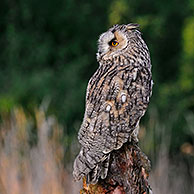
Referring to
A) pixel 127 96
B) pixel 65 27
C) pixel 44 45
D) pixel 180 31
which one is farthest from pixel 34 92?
pixel 127 96

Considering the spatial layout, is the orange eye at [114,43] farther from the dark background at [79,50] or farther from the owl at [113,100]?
the dark background at [79,50]

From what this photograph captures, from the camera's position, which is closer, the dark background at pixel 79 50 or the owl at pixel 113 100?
the owl at pixel 113 100

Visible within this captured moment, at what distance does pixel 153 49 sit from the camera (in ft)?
30.4

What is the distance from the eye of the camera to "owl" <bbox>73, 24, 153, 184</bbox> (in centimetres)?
236

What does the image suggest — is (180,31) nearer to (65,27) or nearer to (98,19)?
(98,19)

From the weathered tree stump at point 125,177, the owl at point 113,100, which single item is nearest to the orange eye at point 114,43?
the owl at point 113,100

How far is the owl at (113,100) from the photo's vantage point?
7.75 feet

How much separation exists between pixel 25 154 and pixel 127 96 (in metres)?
1.73

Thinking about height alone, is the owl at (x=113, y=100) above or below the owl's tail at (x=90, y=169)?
above

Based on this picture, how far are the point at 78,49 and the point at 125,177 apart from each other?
7003mm

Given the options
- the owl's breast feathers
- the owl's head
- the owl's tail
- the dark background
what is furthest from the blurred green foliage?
the owl's tail

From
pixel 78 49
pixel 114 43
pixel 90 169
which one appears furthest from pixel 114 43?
pixel 78 49

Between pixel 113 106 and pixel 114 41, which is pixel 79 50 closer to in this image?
pixel 114 41

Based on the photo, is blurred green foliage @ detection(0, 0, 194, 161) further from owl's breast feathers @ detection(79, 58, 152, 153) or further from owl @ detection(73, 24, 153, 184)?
owl's breast feathers @ detection(79, 58, 152, 153)
